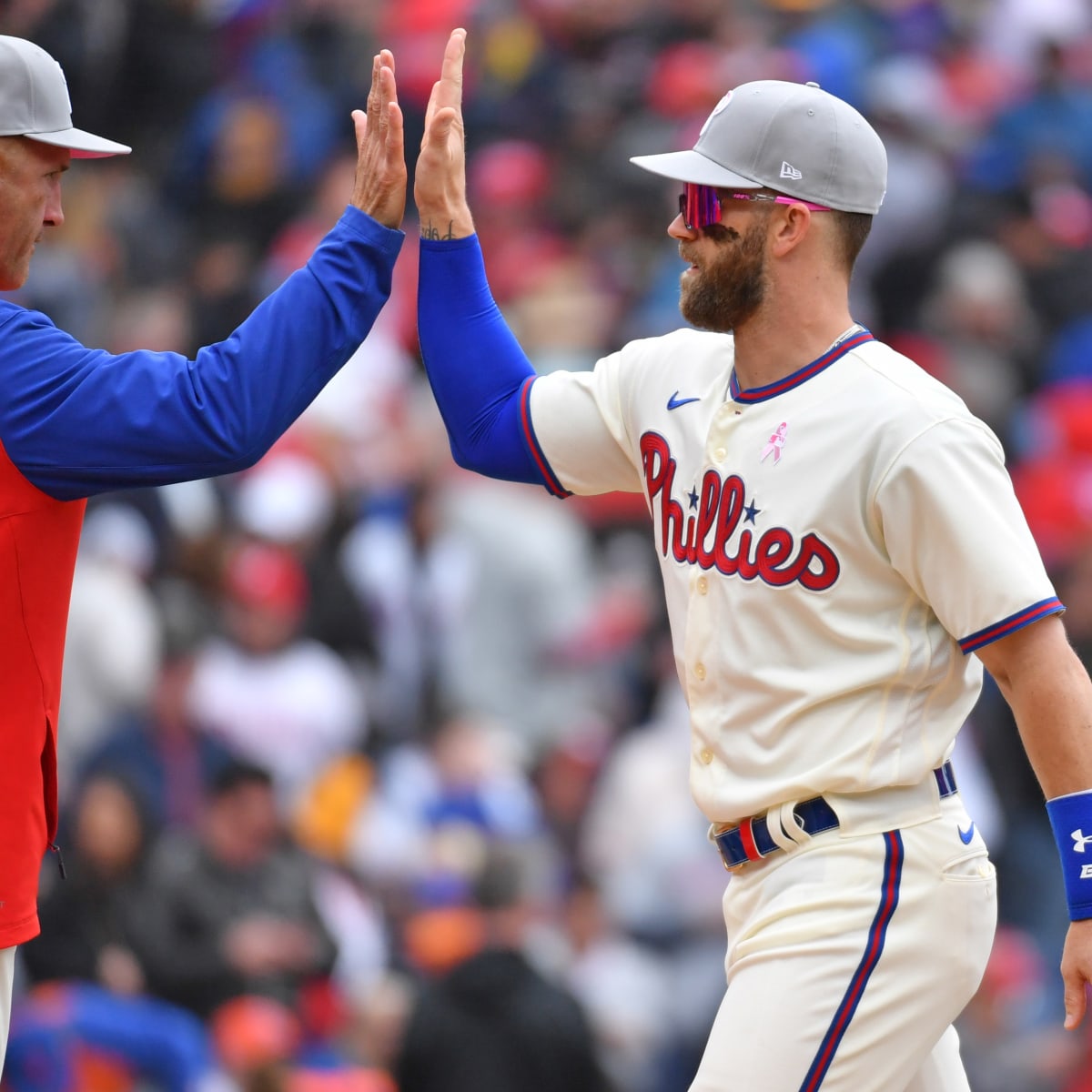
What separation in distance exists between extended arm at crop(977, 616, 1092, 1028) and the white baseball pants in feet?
0.68

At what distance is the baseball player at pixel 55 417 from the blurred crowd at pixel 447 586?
2.50m

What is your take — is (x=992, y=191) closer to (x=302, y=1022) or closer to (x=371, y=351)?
(x=371, y=351)

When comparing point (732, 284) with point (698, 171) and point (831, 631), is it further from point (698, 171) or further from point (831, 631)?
point (831, 631)

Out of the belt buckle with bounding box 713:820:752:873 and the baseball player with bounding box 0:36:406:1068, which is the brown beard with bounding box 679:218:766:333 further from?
the belt buckle with bounding box 713:820:752:873

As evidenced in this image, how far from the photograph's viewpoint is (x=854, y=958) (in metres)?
3.26

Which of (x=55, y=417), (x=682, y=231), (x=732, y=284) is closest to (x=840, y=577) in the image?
(x=732, y=284)

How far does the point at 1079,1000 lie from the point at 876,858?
39cm

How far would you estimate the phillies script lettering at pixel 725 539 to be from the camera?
3328 millimetres

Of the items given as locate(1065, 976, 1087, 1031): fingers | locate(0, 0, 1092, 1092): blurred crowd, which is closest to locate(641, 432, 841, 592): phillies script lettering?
locate(1065, 976, 1087, 1031): fingers

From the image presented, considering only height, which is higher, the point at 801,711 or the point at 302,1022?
the point at 801,711

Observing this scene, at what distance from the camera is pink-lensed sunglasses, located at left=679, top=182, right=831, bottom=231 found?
137 inches

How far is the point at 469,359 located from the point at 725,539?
2.55ft

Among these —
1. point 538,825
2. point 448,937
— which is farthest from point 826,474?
point 538,825

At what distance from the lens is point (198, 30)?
38.2 ft
